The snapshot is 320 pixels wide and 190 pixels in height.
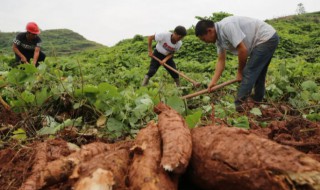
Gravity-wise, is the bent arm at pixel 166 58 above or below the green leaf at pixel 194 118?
below

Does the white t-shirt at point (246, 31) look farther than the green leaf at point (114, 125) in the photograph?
Yes

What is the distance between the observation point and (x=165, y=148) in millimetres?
1092

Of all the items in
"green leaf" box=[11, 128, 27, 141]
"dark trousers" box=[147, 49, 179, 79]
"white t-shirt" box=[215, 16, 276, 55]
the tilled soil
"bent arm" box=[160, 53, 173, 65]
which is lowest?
"dark trousers" box=[147, 49, 179, 79]

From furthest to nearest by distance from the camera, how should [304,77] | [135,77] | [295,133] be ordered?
[135,77] → [304,77] → [295,133]

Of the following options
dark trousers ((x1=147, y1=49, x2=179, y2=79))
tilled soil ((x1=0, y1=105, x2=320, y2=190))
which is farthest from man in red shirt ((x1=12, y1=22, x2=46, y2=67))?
tilled soil ((x1=0, y1=105, x2=320, y2=190))

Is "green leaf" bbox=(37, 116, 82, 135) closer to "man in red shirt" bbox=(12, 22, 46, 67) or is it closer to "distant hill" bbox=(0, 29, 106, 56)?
"man in red shirt" bbox=(12, 22, 46, 67)

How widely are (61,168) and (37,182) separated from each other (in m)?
0.09

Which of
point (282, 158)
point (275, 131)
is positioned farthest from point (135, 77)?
point (282, 158)

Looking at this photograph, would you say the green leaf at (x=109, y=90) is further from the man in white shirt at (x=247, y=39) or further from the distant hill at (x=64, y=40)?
the distant hill at (x=64, y=40)

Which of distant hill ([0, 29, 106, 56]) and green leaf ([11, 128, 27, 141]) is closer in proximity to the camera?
green leaf ([11, 128, 27, 141])

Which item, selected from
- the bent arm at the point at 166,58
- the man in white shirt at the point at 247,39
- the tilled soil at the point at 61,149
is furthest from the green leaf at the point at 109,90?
the bent arm at the point at 166,58

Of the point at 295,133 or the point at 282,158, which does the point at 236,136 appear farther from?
the point at 295,133

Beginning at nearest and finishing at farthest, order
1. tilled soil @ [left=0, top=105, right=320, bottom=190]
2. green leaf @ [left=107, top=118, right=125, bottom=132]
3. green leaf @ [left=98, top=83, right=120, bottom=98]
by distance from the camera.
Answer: tilled soil @ [left=0, top=105, right=320, bottom=190] → green leaf @ [left=107, top=118, right=125, bottom=132] → green leaf @ [left=98, top=83, right=120, bottom=98]

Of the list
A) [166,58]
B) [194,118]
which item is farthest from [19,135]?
[166,58]
